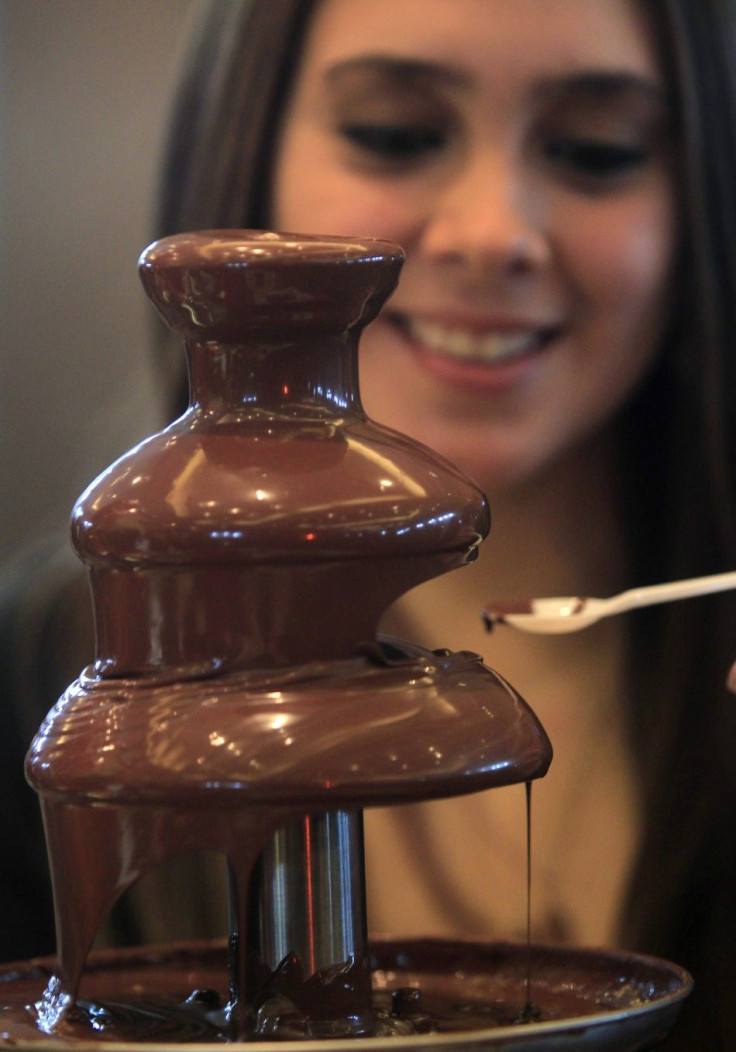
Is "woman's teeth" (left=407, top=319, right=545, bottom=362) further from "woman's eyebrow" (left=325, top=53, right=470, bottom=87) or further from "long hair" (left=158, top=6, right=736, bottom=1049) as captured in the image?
"woman's eyebrow" (left=325, top=53, right=470, bottom=87)

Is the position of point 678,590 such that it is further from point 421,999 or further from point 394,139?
point 394,139

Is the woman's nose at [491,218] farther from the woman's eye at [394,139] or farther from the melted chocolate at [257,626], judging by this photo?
the melted chocolate at [257,626]

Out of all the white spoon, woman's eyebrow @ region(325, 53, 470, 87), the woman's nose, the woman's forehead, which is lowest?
the white spoon

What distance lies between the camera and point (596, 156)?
1.87 metres

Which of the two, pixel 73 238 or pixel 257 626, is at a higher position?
pixel 73 238

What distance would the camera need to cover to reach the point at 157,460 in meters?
0.80

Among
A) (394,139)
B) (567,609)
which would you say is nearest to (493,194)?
(394,139)

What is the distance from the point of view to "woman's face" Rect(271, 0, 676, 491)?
1.82 m

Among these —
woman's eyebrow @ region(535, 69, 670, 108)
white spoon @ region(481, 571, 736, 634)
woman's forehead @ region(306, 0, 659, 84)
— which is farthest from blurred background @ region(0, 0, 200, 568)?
white spoon @ region(481, 571, 736, 634)

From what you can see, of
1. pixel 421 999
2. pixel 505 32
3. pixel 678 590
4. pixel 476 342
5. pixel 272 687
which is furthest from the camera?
pixel 476 342

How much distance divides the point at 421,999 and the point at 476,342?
115 cm

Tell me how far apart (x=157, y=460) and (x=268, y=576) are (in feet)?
0.33

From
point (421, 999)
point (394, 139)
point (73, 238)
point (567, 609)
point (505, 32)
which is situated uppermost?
point (505, 32)

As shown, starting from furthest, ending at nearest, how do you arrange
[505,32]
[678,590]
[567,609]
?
[505,32]
[567,609]
[678,590]
